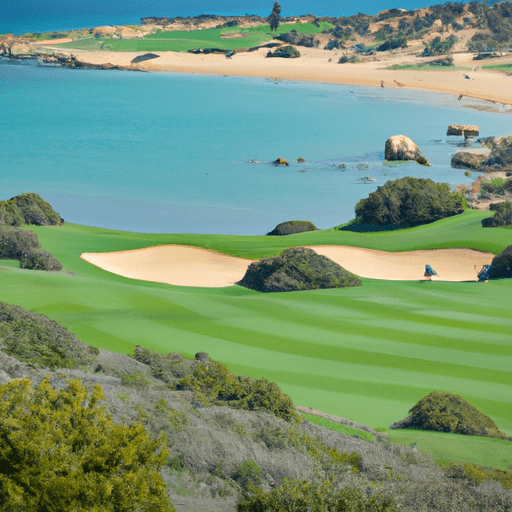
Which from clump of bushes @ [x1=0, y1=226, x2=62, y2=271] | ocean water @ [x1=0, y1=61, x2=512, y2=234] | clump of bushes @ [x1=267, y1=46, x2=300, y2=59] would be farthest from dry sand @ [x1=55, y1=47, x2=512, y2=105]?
clump of bushes @ [x1=0, y1=226, x2=62, y2=271]

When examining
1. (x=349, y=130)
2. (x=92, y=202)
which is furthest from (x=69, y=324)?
(x=349, y=130)

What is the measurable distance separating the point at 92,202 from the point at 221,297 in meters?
21.4

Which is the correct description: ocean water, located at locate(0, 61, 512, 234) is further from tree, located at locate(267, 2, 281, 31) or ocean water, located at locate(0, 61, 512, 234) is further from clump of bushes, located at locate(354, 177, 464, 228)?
tree, located at locate(267, 2, 281, 31)

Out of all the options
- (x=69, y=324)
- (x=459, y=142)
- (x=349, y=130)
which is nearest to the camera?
(x=69, y=324)

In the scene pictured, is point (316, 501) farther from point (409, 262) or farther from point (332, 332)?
point (409, 262)

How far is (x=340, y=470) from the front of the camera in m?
7.44

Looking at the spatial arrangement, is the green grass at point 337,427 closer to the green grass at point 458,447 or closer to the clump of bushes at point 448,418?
the green grass at point 458,447

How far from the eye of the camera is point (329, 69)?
274 feet

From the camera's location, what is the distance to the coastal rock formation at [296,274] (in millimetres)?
18581

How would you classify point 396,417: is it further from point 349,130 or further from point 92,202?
point 349,130

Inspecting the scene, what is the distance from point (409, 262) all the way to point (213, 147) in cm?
2873

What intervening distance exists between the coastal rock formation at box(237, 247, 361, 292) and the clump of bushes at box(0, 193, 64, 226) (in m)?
9.27

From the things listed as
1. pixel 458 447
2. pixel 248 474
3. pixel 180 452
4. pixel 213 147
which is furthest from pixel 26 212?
pixel 213 147

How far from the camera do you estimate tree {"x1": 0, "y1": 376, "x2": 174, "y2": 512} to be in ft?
17.1
